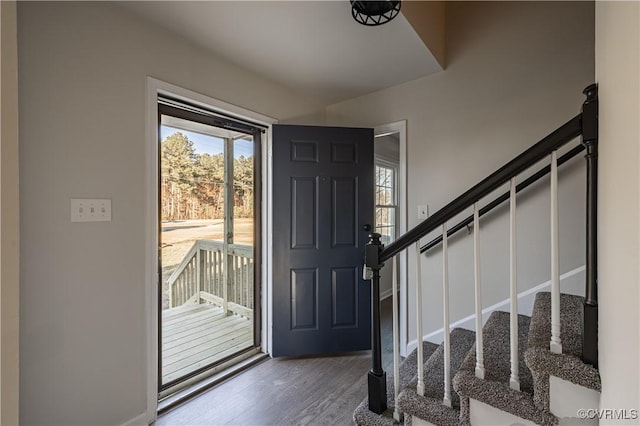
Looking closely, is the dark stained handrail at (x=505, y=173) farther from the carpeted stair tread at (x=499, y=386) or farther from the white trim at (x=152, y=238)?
the white trim at (x=152, y=238)

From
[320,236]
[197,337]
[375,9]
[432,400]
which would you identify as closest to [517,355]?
[432,400]

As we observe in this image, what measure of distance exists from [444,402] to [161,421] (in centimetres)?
160

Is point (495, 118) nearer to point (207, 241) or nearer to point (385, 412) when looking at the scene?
point (385, 412)

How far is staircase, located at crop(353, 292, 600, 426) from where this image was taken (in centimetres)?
93

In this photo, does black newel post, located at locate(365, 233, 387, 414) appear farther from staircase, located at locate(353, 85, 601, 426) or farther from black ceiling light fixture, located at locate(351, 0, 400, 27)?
black ceiling light fixture, located at locate(351, 0, 400, 27)

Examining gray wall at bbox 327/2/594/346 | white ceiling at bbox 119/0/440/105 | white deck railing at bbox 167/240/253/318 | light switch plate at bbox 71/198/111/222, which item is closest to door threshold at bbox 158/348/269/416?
white deck railing at bbox 167/240/253/318

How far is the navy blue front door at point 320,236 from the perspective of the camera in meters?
2.37

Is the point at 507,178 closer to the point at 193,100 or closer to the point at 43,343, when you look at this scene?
the point at 193,100

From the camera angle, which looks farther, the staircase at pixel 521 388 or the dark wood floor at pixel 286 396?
the dark wood floor at pixel 286 396

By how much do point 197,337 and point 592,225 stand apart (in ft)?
9.35

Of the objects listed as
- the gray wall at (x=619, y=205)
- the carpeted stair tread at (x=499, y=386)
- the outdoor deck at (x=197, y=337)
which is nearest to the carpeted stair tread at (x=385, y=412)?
the carpeted stair tread at (x=499, y=386)

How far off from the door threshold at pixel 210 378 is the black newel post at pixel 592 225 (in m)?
2.09

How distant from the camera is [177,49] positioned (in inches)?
70.0

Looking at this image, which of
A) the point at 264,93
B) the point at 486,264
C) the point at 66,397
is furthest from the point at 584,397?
the point at 264,93
